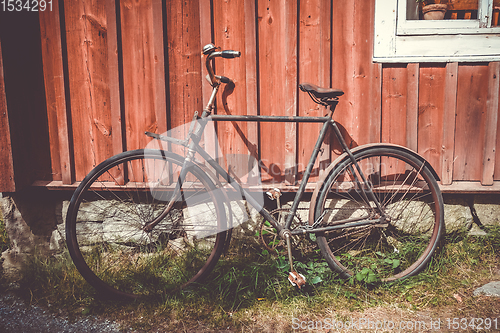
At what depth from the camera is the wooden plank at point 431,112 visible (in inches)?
115

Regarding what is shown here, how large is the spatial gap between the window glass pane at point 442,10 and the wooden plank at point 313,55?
81cm

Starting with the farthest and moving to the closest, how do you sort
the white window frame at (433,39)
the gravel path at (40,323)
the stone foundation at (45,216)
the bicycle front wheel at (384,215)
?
the stone foundation at (45,216)
the white window frame at (433,39)
the bicycle front wheel at (384,215)
the gravel path at (40,323)

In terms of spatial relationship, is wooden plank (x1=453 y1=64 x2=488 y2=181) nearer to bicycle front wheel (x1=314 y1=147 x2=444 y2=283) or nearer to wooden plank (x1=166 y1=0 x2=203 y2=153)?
bicycle front wheel (x1=314 y1=147 x2=444 y2=283)

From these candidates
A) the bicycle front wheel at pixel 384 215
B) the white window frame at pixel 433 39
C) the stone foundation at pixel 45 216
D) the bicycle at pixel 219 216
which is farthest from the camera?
the stone foundation at pixel 45 216

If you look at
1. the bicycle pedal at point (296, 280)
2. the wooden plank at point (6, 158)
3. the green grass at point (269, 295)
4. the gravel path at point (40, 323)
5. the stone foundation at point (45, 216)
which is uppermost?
the wooden plank at point (6, 158)

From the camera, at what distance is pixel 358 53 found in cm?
289

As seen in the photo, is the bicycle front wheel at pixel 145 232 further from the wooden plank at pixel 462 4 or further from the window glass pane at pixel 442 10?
the wooden plank at pixel 462 4

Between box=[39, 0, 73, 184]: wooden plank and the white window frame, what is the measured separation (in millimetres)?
2940

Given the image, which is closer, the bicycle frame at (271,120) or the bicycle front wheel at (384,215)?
the bicycle frame at (271,120)

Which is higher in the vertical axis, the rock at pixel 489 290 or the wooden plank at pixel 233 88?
the wooden plank at pixel 233 88

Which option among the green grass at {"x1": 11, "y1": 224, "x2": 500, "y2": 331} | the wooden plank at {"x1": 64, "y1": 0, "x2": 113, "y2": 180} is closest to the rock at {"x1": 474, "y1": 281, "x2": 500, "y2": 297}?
the green grass at {"x1": 11, "y1": 224, "x2": 500, "y2": 331}

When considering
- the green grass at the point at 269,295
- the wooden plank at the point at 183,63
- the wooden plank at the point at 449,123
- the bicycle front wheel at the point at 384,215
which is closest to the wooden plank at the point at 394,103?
the bicycle front wheel at the point at 384,215

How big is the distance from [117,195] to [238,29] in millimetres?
1955

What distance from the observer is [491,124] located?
292 cm
